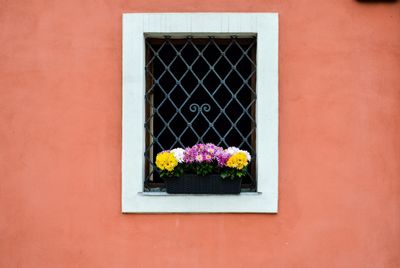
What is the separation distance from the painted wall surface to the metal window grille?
0.27 m

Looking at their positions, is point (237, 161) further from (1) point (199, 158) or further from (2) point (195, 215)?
(2) point (195, 215)

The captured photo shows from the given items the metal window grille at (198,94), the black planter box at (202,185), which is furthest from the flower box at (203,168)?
the metal window grille at (198,94)

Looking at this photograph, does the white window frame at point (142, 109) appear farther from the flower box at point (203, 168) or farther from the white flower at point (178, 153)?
the white flower at point (178, 153)

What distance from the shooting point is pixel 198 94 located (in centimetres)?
462

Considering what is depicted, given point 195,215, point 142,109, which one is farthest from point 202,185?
point 142,109

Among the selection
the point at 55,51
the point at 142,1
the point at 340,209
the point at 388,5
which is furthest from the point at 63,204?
the point at 388,5

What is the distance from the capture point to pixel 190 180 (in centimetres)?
436

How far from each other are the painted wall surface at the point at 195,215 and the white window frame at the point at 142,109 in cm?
8

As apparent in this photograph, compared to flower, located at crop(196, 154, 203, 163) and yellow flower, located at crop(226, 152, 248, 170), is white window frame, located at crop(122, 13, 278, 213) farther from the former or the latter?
flower, located at crop(196, 154, 203, 163)

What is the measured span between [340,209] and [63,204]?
7.02 feet

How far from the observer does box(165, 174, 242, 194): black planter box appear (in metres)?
4.36

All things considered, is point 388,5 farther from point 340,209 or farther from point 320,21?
point 340,209

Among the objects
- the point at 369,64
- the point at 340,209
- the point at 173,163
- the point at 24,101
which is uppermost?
the point at 369,64

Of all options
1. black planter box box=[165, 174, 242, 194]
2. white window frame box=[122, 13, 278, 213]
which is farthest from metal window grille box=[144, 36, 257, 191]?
black planter box box=[165, 174, 242, 194]
